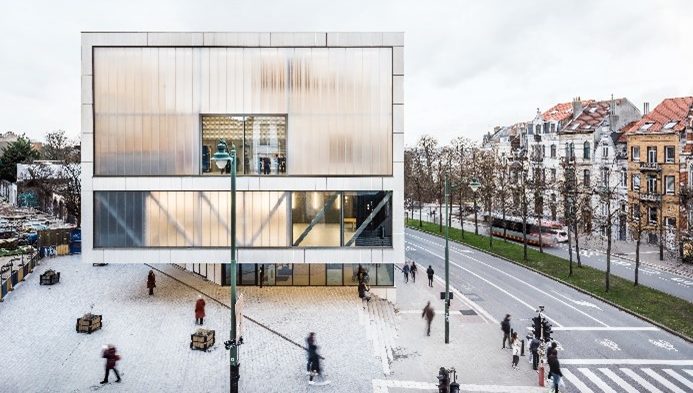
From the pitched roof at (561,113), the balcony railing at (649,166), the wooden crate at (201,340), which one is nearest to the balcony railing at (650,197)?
the balcony railing at (649,166)

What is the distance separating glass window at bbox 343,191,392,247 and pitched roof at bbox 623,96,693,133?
36.2 metres

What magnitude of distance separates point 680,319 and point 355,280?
57.2 ft

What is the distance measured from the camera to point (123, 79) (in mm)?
29172

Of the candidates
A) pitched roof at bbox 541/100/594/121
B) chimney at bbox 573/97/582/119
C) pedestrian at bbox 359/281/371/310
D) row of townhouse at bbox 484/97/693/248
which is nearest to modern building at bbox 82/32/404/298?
pedestrian at bbox 359/281/371/310

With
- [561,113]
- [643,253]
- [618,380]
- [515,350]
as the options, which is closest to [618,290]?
[618,380]

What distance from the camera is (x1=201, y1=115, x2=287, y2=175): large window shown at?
29.4 m

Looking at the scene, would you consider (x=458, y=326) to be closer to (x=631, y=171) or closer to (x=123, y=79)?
(x=123, y=79)

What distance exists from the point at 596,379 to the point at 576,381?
2.88 feet

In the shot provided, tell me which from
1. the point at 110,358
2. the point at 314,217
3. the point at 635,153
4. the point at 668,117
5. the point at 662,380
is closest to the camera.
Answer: the point at 110,358

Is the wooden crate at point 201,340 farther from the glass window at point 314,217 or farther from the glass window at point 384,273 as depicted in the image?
the glass window at point 384,273

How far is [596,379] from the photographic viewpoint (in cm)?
2158

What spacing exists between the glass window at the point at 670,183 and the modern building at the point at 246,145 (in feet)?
115

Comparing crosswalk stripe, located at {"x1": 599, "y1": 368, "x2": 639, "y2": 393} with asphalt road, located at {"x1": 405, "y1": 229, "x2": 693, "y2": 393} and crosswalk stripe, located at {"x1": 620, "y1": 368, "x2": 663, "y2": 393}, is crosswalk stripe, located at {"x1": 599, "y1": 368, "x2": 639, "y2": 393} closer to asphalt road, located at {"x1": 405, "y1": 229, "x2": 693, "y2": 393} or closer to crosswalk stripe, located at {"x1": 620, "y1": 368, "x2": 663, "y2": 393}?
asphalt road, located at {"x1": 405, "y1": 229, "x2": 693, "y2": 393}

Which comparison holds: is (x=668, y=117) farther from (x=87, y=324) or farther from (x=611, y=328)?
(x=87, y=324)
